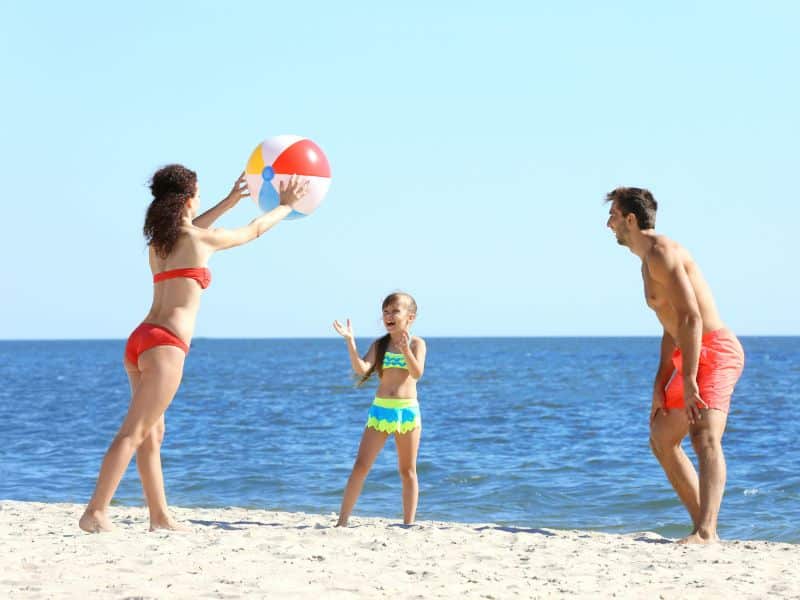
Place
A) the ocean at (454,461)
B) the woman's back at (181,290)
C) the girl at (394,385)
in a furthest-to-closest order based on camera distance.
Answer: the ocean at (454,461) → the girl at (394,385) → the woman's back at (181,290)

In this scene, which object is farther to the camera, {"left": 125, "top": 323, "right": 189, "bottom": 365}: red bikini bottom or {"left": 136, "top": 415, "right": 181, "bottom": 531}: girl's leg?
{"left": 136, "top": 415, "right": 181, "bottom": 531}: girl's leg

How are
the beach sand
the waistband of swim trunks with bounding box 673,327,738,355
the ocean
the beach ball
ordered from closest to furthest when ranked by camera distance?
1. the beach sand
2. the waistband of swim trunks with bounding box 673,327,738,355
3. the beach ball
4. the ocean

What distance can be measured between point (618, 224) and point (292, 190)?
6.93ft

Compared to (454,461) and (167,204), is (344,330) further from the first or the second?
(454,461)

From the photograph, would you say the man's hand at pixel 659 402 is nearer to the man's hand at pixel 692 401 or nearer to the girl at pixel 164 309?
the man's hand at pixel 692 401

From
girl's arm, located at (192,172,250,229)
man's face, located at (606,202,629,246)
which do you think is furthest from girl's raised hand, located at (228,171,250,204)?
man's face, located at (606,202,629,246)

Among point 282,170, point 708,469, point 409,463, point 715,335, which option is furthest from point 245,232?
point 708,469

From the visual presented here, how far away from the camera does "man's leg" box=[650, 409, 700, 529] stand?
6.85 m

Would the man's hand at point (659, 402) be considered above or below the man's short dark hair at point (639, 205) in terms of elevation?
below

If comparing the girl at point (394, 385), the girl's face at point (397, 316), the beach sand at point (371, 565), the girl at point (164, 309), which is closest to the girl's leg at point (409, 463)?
the girl at point (394, 385)

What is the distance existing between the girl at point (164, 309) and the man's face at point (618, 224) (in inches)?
87.1

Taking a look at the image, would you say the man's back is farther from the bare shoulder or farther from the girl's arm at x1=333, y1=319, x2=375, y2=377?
the girl's arm at x1=333, y1=319, x2=375, y2=377

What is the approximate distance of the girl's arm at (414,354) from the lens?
282 inches

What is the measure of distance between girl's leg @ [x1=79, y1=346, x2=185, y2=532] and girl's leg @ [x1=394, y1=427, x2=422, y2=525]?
1.80 m
